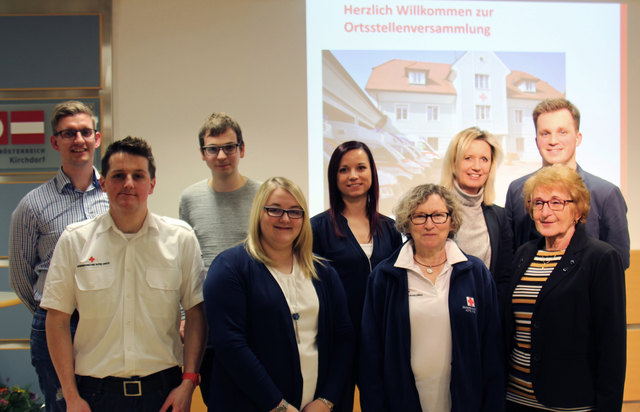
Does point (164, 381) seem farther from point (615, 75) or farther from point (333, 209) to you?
point (615, 75)

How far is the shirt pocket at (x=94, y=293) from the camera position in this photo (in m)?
1.71

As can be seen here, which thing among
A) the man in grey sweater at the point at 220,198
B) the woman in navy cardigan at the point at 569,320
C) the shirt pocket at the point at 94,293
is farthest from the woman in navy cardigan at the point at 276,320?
the woman in navy cardigan at the point at 569,320

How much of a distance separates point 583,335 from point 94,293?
6.08 ft

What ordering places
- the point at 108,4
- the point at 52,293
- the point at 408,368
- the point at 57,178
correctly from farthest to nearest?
1. the point at 108,4
2. the point at 57,178
3. the point at 408,368
4. the point at 52,293

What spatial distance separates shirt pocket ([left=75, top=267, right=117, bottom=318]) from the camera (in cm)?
171

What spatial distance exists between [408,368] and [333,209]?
2.67 ft

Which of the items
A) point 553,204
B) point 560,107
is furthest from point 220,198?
point 560,107

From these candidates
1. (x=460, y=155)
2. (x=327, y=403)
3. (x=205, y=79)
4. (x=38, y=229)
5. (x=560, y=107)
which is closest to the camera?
(x=327, y=403)

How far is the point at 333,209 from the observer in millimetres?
2283

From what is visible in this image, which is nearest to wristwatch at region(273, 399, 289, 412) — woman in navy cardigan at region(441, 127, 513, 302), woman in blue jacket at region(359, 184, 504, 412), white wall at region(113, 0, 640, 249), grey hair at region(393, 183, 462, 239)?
woman in blue jacket at region(359, 184, 504, 412)

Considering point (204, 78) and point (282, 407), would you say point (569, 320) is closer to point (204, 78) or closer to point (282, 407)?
point (282, 407)

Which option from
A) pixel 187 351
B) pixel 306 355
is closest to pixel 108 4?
pixel 187 351

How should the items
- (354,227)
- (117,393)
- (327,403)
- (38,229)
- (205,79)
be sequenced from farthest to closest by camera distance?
(205,79) < (354,227) < (38,229) < (327,403) < (117,393)

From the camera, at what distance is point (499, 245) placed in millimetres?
2338
